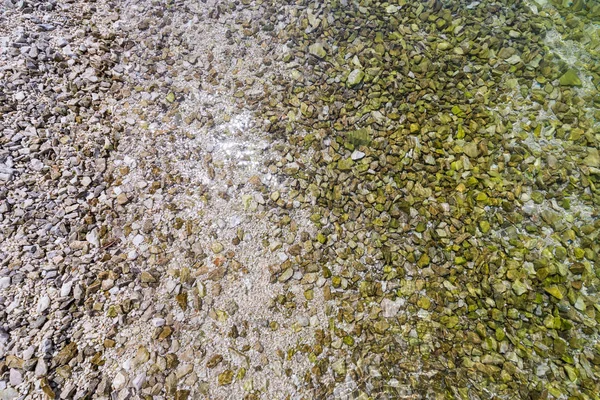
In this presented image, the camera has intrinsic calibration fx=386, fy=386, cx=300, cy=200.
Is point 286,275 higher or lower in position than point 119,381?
higher

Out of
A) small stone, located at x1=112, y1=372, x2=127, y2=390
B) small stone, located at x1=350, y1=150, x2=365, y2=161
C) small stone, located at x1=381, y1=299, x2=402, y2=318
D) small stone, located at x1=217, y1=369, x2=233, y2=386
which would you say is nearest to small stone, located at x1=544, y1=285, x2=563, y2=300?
small stone, located at x1=381, y1=299, x2=402, y2=318

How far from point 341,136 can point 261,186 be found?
1.45ft

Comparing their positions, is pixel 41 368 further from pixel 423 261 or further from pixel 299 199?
pixel 423 261

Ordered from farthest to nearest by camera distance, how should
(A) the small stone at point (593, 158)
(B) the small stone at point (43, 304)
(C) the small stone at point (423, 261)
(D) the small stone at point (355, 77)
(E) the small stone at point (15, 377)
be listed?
(D) the small stone at point (355, 77), (A) the small stone at point (593, 158), (C) the small stone at point (423, 261), (B) the small stone at point (43, 304), (E) the small stone at point (15, 377)

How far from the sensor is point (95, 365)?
4.46ft

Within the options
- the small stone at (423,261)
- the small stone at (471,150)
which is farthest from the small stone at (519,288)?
the small stone at (471,150)

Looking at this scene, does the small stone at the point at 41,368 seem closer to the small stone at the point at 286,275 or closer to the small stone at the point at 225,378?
the small stone at the point at 225,378

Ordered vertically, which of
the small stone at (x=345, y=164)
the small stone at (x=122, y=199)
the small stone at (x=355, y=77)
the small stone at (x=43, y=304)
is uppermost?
the small stone at (x=355, y=77)

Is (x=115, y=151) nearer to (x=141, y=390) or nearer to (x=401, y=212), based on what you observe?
(x=141, y=390)

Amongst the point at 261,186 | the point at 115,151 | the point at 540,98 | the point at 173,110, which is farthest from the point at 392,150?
the point at 115,151

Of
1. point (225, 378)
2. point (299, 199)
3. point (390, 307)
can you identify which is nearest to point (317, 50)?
point (299, 199)

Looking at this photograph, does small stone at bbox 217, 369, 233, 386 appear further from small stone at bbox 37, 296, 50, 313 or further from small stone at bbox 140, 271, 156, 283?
small stone at bbox 37, 296, 50, 313

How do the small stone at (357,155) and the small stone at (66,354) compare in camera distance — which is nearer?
the small stone at (66,354)

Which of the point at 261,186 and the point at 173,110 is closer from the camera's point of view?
the point at 261,186
